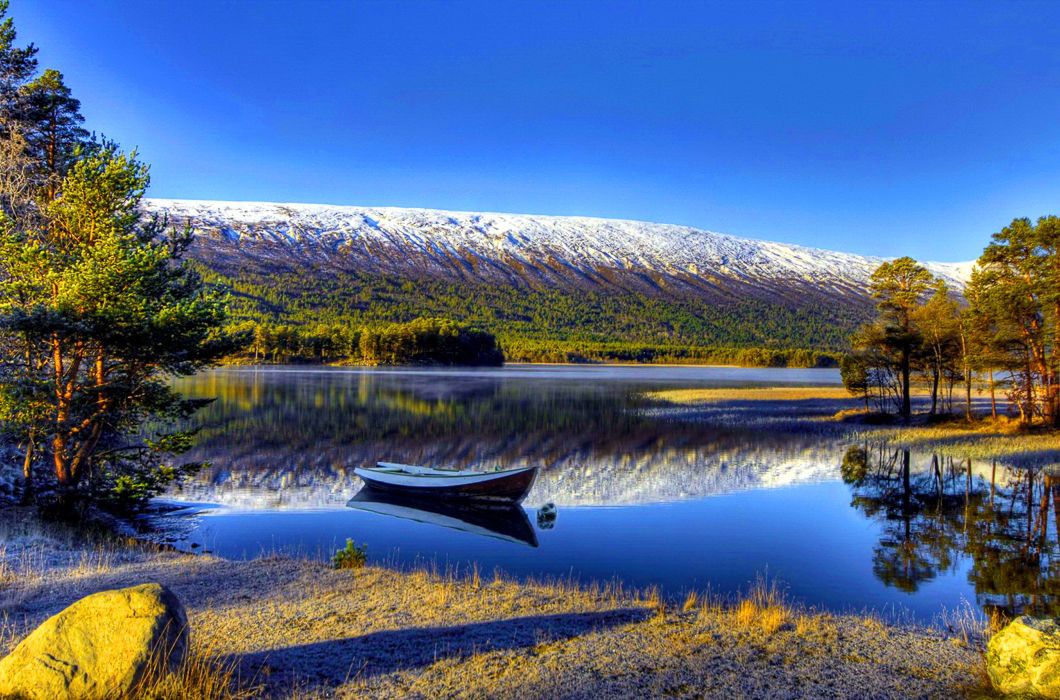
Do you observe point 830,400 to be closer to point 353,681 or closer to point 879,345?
point 879,345

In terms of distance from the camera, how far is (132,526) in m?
19.2

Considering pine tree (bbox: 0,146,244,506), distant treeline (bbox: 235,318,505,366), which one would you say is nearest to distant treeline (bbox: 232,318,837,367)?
distant treeline (bbox: 235,318,505,366)

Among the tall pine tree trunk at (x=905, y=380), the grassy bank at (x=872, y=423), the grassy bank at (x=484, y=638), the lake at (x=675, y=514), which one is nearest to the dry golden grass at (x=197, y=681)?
the grassy bank at (x=484, y=638)

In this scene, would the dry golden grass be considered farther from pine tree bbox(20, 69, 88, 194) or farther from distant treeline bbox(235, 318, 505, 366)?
distant treeline bbox(235, 318, 505, 366)

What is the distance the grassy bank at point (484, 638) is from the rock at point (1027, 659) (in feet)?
2.16

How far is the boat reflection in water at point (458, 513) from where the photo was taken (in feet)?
64.6

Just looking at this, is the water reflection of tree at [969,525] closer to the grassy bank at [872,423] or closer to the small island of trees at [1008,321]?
the grassy bank at [872,423]

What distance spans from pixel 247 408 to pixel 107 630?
52415mm

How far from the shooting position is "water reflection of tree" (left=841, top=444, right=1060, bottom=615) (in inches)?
574

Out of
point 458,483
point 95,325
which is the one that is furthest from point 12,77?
point 458,483

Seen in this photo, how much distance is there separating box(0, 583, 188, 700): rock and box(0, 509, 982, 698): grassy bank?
448 millimetres

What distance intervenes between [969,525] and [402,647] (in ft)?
60.4

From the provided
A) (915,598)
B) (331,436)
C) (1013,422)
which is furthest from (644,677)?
(1013,422)

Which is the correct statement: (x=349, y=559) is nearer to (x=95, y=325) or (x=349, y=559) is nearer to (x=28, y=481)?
(x=95, y=325)
